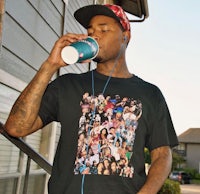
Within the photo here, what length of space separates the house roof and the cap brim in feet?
151

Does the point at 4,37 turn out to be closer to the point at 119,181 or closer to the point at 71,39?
the point at 71,39

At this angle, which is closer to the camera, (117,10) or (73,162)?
(73,162)

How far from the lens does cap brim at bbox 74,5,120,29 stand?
70.6 inches

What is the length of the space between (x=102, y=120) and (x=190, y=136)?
47844mm

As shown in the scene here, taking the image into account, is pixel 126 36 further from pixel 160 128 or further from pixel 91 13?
pixel 160 128

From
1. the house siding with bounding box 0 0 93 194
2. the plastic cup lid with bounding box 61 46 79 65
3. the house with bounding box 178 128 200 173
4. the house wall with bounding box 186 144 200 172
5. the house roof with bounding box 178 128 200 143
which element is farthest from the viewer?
the house roof with bounding box 178 128 200 143

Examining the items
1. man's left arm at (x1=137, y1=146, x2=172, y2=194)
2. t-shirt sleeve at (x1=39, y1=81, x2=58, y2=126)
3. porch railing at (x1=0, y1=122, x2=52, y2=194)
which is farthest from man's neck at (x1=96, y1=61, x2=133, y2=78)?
porch railing at (x1=0, y1=122, x2=52, y2=194)

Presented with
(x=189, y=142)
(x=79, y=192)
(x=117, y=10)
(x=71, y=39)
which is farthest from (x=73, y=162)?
(x=189, y=142)

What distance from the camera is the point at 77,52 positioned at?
1479 millimetres

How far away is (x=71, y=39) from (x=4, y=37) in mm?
1472

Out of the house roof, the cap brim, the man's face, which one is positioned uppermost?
the house roof

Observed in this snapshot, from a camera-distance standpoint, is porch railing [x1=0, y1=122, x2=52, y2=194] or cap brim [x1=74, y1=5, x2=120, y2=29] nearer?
cap brim [x1=74, y1=5, x2=120, y2=29]

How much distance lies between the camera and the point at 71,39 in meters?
1.59

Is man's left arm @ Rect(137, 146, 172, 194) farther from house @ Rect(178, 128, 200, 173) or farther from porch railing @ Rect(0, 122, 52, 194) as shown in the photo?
house @ Rect(178, 128, 200, 173)
